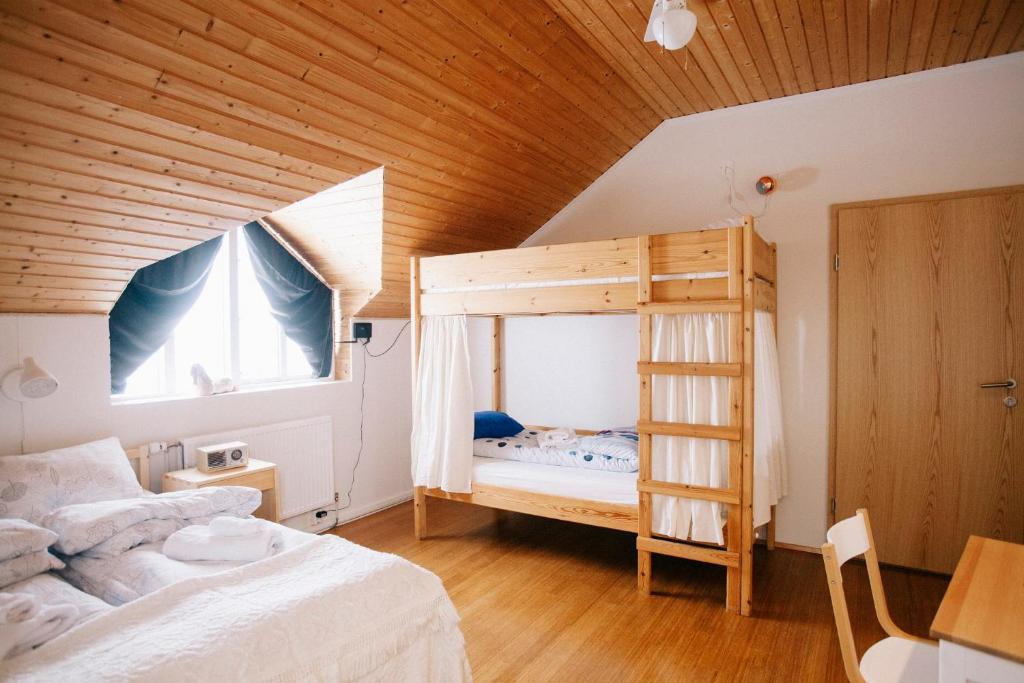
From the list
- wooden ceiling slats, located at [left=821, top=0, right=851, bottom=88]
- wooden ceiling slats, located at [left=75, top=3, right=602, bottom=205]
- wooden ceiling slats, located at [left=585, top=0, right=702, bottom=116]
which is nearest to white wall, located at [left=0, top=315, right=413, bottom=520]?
wooden ceiling slats, located at [left=75, top=3, right=602, bottom=205]

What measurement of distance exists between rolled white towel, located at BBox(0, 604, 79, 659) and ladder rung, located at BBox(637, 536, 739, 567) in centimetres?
238

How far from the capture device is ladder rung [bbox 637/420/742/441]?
281cm

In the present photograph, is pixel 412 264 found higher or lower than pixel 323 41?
lower

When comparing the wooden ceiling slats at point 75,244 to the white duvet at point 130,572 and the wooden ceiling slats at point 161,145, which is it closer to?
the wooden ceiling slats at point 161,145

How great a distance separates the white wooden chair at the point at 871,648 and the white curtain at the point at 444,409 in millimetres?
2273

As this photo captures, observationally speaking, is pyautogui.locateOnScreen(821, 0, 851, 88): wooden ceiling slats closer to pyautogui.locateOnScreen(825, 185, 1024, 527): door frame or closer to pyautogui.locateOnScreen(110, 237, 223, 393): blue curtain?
pyautogui.locateOnScreen(825, 185, 1024, 527): door frame

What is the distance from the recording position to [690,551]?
2.93m

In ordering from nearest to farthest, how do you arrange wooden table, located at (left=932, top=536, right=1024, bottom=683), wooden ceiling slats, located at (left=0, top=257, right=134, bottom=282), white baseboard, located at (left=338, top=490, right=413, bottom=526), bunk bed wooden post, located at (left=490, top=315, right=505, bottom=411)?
wooden table, located at (left=932, top=536, right=1024, bottom=683) < wooden ceiling slats, located at (left=0, top=257, right=134, bottom=282) < white baseboard, located at (left=338, top=490, right=413, bottom=526) < bunk bed wooden post, located at (left=490, top=315, right=505, bottom=411)

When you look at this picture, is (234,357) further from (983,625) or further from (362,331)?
(983,625)

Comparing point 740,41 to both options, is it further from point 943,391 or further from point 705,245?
point 943,391

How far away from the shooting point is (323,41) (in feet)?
7.44

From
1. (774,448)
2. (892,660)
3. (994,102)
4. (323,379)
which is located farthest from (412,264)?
(994,102)

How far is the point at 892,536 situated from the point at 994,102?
243 cm

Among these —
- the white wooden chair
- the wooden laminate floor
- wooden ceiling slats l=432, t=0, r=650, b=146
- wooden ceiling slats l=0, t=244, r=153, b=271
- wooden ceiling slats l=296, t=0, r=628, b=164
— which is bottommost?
the wooden laminate floor
